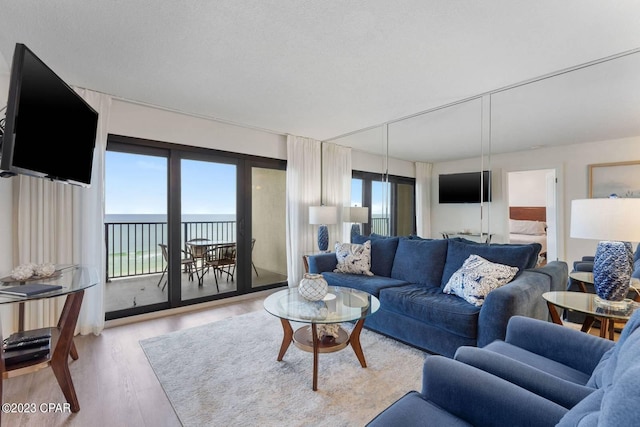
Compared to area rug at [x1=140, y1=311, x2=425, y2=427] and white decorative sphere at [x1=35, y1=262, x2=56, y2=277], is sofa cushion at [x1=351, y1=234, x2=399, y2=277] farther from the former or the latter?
white decorative sphere at [x1=35, y1=262, x2=56, y2=277]

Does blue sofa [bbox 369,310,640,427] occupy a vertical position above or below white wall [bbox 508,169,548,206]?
below

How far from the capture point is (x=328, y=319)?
197cm

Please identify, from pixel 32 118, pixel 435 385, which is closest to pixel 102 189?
pixel 32 118

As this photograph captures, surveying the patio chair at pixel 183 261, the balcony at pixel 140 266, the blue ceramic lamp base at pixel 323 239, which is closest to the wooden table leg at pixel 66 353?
the balcony at pixel 140 266

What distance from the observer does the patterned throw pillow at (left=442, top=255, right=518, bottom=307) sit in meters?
2.25

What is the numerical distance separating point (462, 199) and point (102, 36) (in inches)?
144

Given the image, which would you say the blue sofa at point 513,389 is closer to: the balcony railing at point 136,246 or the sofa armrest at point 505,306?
the sofa armrest at point 505,306

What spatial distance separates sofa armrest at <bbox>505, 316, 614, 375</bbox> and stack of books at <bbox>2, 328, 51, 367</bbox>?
9.18 ft

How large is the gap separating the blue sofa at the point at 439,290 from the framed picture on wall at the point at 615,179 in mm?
725

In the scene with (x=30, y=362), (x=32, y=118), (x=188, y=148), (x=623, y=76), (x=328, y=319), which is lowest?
(x=30, y=362)

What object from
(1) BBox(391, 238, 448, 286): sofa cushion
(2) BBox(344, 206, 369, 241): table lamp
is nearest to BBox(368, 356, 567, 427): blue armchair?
(1) BBox(391, 238, 448, 286): sofa cushion

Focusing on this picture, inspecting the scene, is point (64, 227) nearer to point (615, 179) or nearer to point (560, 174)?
point (560, 174)

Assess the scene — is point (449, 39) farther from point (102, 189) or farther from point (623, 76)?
point (102, 189)
